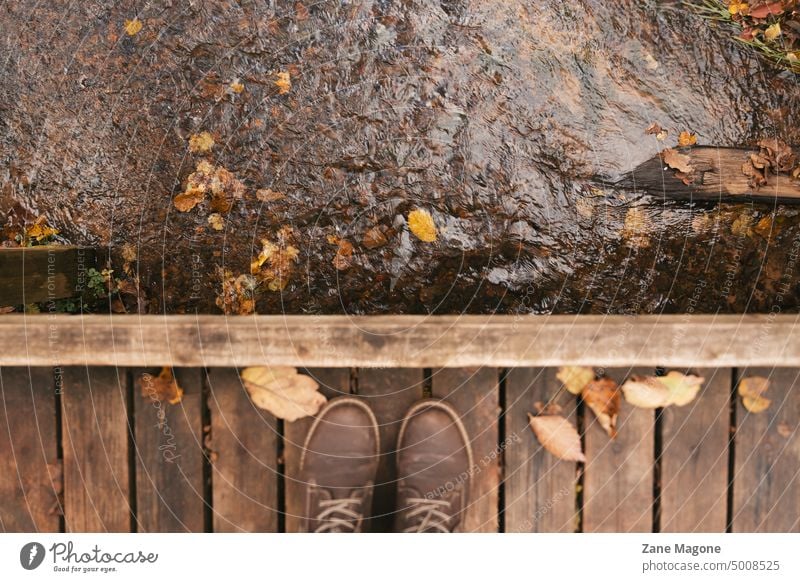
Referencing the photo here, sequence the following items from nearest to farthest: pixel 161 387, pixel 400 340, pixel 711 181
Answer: pixel 400 340 → pixel 161 387 → pixel 711 181

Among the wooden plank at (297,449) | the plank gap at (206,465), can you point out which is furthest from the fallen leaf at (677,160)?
the plank gap at (206,465)

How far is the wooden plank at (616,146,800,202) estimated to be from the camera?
167cm

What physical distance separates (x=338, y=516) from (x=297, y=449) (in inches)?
10.0

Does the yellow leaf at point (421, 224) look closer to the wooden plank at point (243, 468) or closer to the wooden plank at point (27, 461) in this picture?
the wooden plank at point (243, 468)

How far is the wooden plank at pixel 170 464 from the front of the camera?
1567 mm

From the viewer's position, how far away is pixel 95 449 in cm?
158

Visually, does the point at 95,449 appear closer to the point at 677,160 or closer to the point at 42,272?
the point at 42,272

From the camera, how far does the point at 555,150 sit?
1.72m

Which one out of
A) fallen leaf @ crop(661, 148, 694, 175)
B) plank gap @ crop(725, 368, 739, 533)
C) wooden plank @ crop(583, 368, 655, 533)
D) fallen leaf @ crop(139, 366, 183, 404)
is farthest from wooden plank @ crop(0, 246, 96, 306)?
plank gap @ crop(725, 368, 739, 533)

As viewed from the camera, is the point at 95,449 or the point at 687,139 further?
the point at 687,139

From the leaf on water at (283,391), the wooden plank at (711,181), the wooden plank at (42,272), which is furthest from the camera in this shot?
the wooden plank at (711,181)

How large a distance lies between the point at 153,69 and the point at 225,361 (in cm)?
105

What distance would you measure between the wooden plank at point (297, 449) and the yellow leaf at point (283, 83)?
3.15 feet

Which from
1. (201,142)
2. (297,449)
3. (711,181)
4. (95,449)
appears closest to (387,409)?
(297,449)
